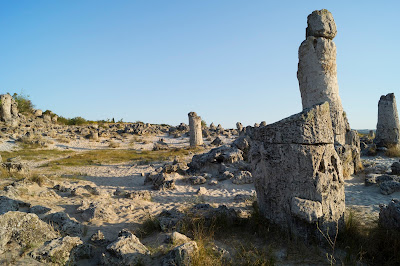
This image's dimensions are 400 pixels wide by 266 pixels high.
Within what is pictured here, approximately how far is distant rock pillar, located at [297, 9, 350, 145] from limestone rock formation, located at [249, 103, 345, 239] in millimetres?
5185

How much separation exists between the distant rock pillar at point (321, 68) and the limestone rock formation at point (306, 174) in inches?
204

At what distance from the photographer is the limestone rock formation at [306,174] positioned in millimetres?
3902

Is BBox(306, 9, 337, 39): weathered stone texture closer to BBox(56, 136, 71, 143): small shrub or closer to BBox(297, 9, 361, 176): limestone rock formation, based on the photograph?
BBox(297, 9, 361, 176): limestone rock formation

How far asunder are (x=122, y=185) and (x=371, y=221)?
7960 mm

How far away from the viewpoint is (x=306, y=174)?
155 inches

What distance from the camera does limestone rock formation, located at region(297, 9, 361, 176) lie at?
866 cm

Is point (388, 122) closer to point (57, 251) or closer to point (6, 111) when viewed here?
point (57, 251)

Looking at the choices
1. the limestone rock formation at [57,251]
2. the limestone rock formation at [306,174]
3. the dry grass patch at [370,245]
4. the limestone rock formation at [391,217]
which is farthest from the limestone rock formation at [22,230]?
the limestone rock formation at [391,217]

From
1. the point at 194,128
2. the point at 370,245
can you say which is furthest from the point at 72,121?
the point at 370,245

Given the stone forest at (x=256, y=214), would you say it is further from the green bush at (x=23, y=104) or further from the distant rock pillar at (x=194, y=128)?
the green bush at (x=23, y=104)

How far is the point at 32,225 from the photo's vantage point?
3.78 metres

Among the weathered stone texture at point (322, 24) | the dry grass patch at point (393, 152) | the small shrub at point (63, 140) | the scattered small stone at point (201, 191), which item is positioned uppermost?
the weathered stone texture at point (322, 24)

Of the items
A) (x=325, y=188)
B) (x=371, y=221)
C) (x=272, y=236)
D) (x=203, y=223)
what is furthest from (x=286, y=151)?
(x=371, y=221)

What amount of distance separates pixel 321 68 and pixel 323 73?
0.19 meters
